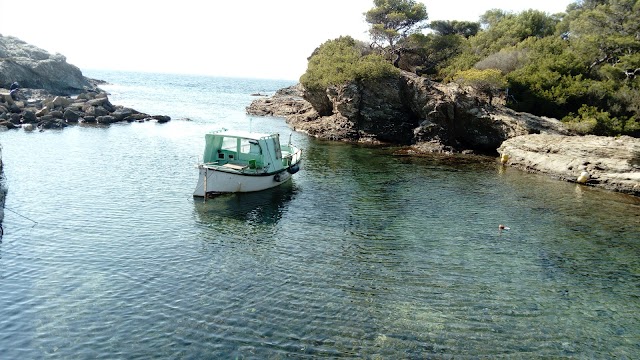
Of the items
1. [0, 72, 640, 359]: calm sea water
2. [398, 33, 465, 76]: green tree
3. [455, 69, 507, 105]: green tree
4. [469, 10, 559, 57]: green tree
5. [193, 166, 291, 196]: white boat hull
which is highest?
[469, 10, 559, 57]: green tree

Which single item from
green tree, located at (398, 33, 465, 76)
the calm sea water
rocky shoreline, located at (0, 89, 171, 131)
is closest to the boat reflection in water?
the calm sea water

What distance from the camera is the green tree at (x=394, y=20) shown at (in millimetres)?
62481

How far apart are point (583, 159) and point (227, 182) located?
30095mm

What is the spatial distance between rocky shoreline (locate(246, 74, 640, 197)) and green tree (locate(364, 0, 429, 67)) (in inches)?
463

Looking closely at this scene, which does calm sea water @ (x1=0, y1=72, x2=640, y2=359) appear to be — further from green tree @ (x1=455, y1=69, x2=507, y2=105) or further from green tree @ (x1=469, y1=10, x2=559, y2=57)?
green tree @ (x1=469, y1=10, x2=559, y2=57)

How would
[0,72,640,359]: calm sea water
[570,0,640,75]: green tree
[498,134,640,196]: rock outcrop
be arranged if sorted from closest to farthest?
[0,72,640,359]: calm sea water < [498,134,640,196]: rock outcrop < [570,0,640,75]: green tree

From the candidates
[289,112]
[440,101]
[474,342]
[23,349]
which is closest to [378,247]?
[474,342]

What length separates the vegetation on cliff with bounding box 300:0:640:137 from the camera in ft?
162

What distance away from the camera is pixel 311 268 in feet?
61.3

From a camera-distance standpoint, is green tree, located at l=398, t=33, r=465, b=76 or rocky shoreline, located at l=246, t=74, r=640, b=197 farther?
green tree, located at l=398, t=33, r=465, b=76

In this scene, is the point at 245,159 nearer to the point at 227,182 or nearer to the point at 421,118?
the point at 227,182

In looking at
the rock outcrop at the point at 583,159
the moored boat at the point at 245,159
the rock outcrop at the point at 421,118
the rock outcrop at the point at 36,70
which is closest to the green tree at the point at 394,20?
the rock outcrop at the point at 421,118

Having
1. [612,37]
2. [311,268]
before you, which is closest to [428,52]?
[612,37]

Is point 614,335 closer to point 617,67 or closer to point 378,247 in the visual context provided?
point 378,247
